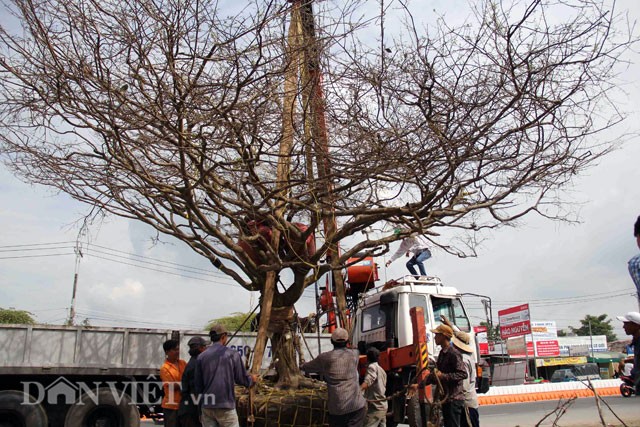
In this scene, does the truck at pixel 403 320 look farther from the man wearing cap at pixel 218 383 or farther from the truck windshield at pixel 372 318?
the man wearing cap at pixel 218 383

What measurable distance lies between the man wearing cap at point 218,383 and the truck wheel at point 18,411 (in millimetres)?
3737

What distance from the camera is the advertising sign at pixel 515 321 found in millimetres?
46219

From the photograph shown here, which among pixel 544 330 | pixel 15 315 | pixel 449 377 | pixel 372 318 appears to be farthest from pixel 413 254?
pixel 544 330

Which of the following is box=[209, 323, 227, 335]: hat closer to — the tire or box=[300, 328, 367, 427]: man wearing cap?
box=[300, 328, 367, 427]: man wearing cap

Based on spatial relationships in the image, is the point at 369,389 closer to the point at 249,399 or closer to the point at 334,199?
the point at 249,399

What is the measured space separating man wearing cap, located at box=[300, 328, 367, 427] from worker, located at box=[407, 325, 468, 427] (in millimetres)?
1095

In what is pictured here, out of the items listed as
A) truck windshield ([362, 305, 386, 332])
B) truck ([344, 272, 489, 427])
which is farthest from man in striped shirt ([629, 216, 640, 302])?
truck windshield ([362, 305, 386, 332])

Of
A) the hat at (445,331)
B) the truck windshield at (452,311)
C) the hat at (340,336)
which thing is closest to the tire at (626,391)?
the truck windshield at (452,311)

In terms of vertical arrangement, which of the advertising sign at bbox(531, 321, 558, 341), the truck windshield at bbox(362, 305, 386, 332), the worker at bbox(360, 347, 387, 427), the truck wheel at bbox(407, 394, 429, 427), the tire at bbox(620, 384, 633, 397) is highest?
the advertising sign at bbox(531, 321, 558, 341)

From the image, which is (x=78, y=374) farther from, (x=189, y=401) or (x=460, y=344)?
(x=460, y=344)

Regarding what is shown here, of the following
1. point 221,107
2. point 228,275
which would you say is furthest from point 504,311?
point 221,107

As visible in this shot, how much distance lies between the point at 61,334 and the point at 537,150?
8141mm

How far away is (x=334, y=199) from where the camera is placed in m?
Answer: 9.56

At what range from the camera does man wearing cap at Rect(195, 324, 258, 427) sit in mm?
6172
